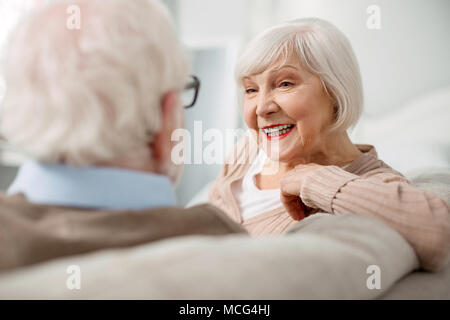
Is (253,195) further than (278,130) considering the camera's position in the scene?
Yes

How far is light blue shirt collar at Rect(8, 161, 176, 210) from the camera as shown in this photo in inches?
25.5

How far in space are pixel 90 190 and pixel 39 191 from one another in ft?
0.23

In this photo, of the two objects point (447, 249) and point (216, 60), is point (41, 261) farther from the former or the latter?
point (216, 60)

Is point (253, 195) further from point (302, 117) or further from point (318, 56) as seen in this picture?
point (318, 56)

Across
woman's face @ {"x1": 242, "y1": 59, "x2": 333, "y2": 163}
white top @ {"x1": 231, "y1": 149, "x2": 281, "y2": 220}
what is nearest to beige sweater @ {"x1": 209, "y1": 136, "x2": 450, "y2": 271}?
woman's face @ {"x1": 242, "y1": 59, "x2": 333, "y2": 163}

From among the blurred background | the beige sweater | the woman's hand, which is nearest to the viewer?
the beige sweater

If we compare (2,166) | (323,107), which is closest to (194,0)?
(2,166)

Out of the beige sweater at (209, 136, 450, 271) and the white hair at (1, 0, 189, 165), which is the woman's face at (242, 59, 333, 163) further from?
the white hair at (1, 0, 189, 165)

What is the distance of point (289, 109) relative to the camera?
129 cm

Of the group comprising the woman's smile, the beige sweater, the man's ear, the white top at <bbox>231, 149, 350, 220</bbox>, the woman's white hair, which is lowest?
the white top at <bbox>231, 149, 350, 220</bbox>

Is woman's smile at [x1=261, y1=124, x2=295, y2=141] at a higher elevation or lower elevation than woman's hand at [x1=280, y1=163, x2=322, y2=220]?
higher

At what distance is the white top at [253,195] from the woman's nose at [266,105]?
26 cm

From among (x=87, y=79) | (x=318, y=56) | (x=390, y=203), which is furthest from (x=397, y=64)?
(x=87, y=79)

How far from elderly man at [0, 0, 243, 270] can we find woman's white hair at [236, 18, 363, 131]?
0.63 m
